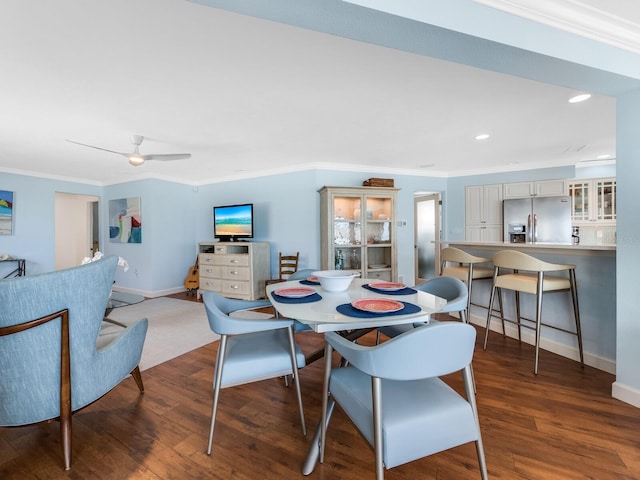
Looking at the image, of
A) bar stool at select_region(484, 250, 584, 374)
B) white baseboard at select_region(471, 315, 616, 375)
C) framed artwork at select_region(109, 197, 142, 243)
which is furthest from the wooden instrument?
bar stool at select_region(484, 250, 584, 374)

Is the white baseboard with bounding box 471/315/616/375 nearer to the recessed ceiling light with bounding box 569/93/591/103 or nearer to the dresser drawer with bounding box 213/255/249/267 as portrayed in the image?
the recessed ceiling light with bounding box 569/93/591/103

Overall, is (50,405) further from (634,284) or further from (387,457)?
(634,284)

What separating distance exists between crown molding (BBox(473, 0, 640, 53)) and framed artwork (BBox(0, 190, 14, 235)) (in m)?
6.56

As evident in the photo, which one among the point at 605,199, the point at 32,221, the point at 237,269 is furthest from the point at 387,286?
the point at 32,221

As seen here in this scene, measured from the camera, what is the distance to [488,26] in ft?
4.02

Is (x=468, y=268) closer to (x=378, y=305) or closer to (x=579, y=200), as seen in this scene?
(x=378, y=305)

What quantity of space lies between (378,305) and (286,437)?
87 centimetres

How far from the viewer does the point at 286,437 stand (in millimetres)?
1475

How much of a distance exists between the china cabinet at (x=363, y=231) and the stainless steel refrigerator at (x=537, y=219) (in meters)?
2.01

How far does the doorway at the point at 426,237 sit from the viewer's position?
540 cm

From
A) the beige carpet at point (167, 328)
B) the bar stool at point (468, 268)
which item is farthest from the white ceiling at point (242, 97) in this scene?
the beige carpet at point (167, 328)

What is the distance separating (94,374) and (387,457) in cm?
145

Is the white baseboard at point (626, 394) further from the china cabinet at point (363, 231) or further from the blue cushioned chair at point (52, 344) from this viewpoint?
the blue cushioned chair at point (52, 344)

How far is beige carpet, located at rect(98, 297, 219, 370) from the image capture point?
8.14ft
